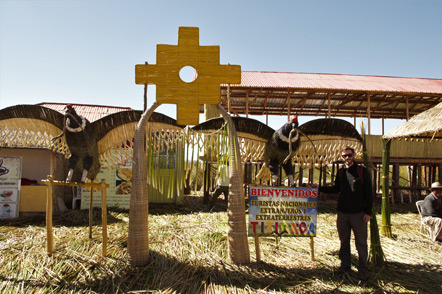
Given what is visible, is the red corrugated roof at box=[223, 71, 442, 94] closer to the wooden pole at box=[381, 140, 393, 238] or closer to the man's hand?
the wooden pole at box=[381, 140, 393, 238]

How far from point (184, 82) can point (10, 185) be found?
685cm

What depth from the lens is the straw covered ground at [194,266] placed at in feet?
10.7

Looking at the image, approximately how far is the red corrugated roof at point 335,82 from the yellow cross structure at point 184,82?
Answer: 589 cm

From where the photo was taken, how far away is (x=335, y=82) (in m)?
11.0

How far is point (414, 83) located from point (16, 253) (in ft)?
48.7

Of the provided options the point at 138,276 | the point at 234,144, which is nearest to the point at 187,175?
the point at 234,144

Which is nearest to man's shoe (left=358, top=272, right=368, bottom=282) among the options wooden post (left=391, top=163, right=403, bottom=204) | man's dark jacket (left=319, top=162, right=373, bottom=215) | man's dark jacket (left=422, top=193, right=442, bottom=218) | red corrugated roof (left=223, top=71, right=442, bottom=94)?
man's dark jacket (left=319, top=162, right=373, bottom=215)

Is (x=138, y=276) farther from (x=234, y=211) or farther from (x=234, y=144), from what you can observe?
(x=234, y=144)

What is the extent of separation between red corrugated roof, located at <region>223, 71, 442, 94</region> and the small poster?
7.23 metres

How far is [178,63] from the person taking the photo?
3605 mm

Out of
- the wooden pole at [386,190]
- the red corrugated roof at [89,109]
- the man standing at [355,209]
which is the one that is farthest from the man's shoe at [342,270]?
the red corrugated roof at [89,109]

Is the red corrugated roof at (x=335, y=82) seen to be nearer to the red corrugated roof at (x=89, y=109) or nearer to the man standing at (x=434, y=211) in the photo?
the man standing at (x=434, y=211)

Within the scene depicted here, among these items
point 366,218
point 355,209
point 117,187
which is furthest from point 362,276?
point 117,187

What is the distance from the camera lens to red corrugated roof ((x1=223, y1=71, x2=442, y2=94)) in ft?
32.4
